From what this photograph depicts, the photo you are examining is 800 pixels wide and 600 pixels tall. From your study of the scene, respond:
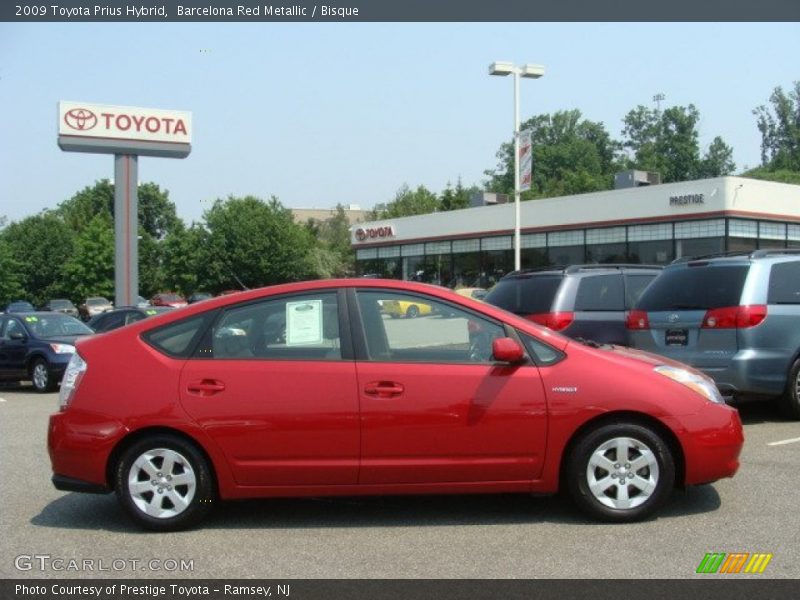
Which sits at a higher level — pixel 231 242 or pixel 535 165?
pixel 535 165

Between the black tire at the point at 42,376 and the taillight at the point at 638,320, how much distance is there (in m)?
10.2

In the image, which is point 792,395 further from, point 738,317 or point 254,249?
point 254,249

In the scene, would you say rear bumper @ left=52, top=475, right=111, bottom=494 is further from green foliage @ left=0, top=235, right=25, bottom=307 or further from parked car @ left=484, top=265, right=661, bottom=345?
green foliage @ left=0, top=235, right=25, bottom=307

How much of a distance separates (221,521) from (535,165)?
102 meters

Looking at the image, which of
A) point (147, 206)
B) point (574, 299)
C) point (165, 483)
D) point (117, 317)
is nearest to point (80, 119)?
point (117, 317)

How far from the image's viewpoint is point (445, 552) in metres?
5.11

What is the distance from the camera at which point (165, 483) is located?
5586 millimetres

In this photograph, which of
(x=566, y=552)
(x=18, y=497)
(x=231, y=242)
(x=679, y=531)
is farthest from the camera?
(x=231, y=242)

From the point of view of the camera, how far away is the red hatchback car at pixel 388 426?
218 inches

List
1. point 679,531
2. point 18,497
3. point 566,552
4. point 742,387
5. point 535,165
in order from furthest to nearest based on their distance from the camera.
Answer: point 535,165, point 742,387, point 18,497, point 679,531, point 566,552

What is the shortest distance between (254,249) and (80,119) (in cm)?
1870

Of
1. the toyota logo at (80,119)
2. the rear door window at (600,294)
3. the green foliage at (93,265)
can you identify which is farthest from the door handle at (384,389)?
the green foliage at (93,265)

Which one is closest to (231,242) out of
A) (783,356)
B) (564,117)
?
(783,356)

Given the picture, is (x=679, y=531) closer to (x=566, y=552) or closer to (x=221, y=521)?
(x=566, y=552)
